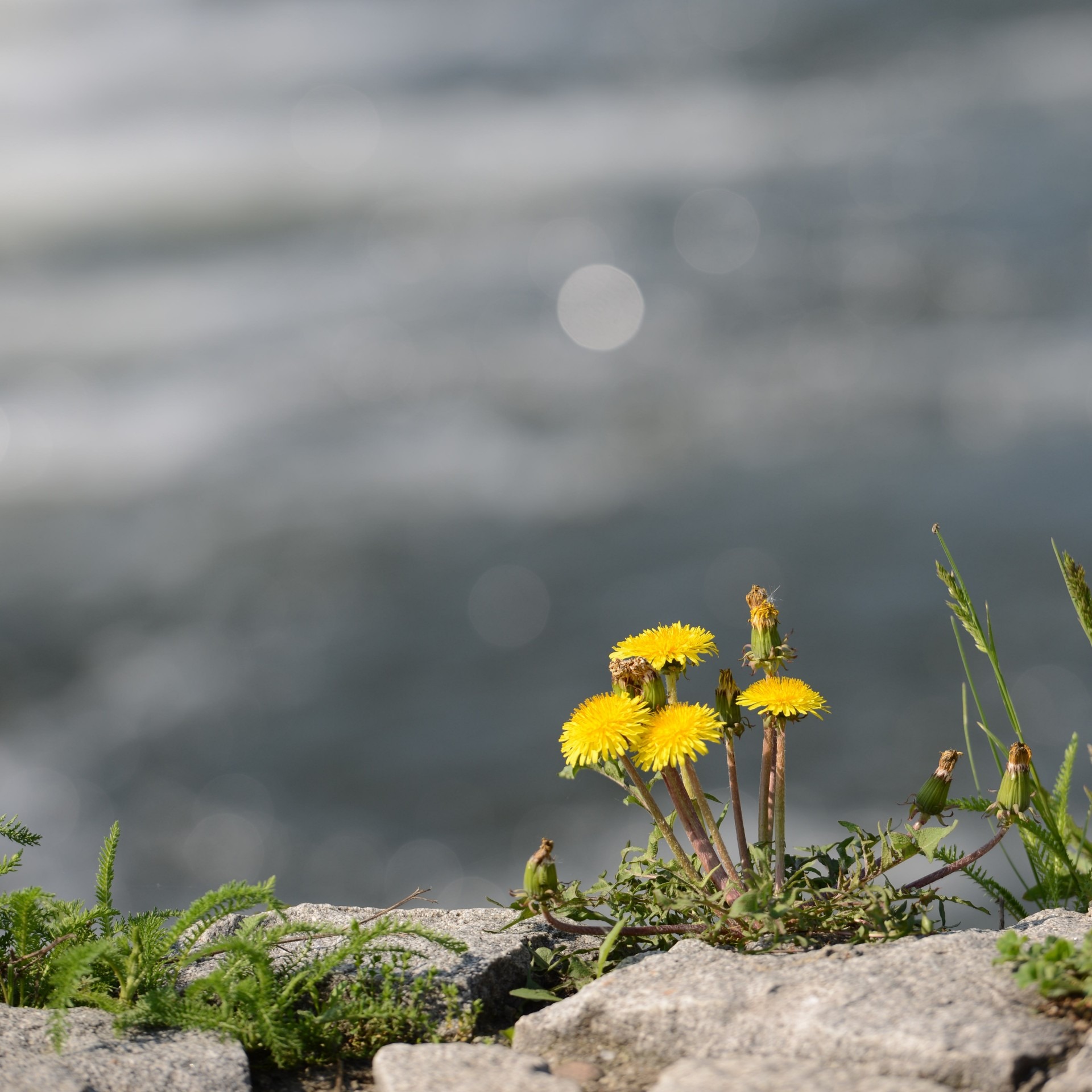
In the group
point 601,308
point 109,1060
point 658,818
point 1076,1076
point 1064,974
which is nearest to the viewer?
point 1076,1076

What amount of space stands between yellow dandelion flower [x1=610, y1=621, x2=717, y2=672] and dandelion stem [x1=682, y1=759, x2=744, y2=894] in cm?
23

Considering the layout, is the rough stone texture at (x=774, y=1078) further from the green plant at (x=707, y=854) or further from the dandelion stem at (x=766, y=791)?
the dandelion stem at (x=766, y=791)

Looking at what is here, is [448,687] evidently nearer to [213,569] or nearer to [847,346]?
[213,569]

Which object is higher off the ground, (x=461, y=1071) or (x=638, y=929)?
(x=638, y=929)

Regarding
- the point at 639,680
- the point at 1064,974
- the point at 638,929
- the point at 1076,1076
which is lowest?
the point at 1076,1076

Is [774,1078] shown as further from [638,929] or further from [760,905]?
[638,929]

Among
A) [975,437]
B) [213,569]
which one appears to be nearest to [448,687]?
[213,569]

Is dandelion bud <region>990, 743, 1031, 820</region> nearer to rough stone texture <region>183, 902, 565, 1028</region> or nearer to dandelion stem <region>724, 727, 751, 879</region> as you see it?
dandelion stem <region>724, 727, 751, 879</region>

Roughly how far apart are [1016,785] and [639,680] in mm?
Result: 831

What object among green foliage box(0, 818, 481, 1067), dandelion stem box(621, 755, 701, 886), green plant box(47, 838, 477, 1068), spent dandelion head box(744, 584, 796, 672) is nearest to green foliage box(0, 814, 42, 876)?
green foliage box(0, 818, 481, 1067)

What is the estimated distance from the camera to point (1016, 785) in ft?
6.70

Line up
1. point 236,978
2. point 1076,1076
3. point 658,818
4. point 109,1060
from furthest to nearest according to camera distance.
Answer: point 658,818 → point 236,978 → point 109,1060 → point 1076,1076

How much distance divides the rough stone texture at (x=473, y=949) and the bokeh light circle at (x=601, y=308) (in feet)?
44.1

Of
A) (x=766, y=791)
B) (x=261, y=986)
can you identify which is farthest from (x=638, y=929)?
(x=261, y=986)
